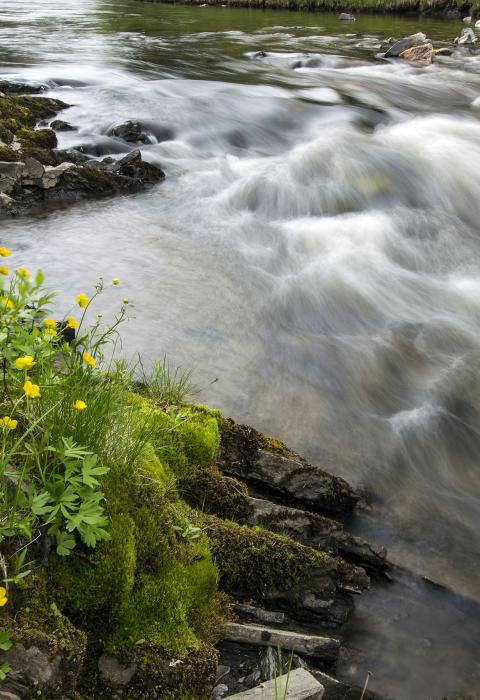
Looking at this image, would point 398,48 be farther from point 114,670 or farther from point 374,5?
point 114,670

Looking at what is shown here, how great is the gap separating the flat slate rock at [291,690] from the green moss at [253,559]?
704mm

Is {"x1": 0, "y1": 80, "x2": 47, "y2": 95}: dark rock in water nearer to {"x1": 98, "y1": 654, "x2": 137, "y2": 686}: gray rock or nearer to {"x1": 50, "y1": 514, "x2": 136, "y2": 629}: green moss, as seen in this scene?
{"x1": 50, "y1": 514, "x2": 136, "y2": 629}: green moss

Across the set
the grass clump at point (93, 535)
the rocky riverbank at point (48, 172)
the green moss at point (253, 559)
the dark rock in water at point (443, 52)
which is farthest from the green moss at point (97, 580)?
the dark rock in water at point (443, 52)

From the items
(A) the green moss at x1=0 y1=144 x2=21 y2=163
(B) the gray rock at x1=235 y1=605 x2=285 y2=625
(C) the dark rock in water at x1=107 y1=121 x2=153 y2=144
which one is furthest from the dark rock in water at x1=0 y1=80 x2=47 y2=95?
(B) the gray rock at x1=235 y1=605 x2=285 y2=625

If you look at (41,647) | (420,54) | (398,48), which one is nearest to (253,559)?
(41,647)

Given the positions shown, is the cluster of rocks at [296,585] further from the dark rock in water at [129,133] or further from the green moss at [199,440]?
the dark rock in water at [129,133]

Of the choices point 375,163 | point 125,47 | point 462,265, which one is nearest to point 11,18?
point 125,47

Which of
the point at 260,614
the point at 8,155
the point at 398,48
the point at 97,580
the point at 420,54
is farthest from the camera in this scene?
the point at 398,48

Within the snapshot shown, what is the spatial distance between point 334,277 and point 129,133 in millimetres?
6531

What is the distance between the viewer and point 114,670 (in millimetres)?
2455

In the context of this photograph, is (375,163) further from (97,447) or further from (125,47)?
(125,47)

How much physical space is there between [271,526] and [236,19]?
3568cm

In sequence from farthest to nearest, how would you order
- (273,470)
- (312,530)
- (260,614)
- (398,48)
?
(398,48), (273,470), (312,530), (260,614)

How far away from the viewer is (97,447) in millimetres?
2785
